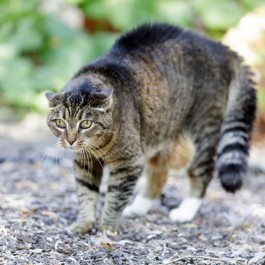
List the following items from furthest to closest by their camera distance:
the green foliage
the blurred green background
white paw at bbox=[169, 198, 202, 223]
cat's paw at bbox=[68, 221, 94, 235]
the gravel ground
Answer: the green foliage, the blurred green background, white paw at bbox=[169, 198, 202, 223], cat's paw at bbox=[68, 221, 94, 235], the gravel ground

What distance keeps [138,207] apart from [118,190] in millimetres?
704

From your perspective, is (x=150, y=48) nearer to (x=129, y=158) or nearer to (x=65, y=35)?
(x=129, y=158)

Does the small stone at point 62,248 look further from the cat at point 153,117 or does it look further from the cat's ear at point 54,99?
the cat's ear at point 54,99

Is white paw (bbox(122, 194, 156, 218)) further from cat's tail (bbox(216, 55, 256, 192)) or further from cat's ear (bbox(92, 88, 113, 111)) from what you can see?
cat's ear (bbox(92, 88, 113, 111))

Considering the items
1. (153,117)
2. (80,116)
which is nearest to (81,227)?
(80,116)

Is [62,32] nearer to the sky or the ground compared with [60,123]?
nearer to the sky

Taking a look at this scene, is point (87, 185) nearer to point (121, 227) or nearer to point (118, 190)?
point (118, 190)

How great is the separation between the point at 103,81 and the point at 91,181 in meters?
0.67

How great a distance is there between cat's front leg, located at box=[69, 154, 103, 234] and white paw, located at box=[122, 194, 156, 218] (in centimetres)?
51

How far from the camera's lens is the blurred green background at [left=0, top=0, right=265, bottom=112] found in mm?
8188

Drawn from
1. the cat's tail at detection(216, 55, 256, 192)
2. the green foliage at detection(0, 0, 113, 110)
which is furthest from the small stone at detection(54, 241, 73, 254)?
the green foliage at detection(0, 0, 113, 110)

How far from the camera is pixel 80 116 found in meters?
3.71

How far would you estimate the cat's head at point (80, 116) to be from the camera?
12.1 ft

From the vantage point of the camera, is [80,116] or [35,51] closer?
[80,116]
